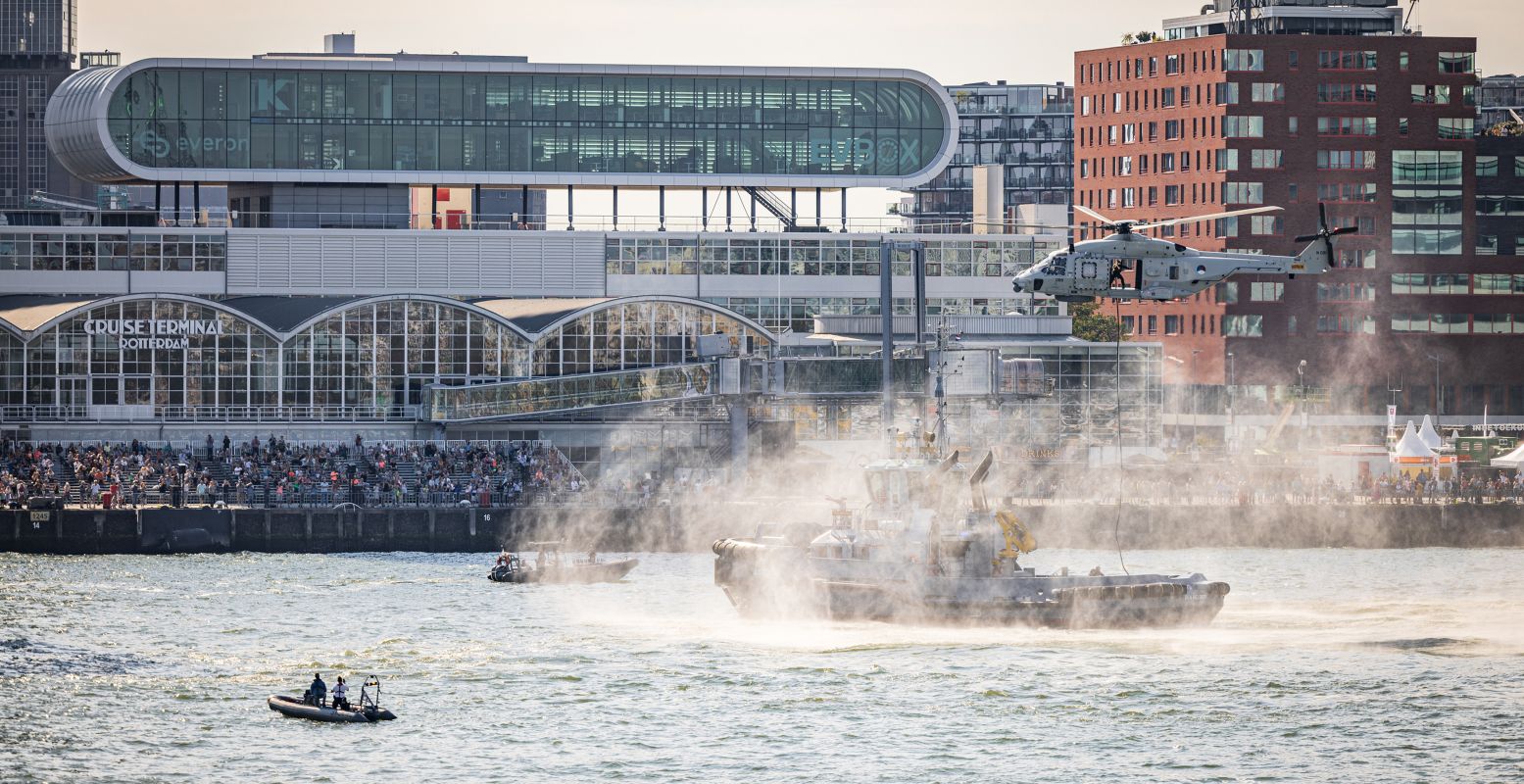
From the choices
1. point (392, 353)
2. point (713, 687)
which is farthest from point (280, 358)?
point (713, 687)

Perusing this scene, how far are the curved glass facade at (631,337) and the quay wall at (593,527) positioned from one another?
16.7 metres

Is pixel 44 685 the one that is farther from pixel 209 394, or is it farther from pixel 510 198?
pixel 510 198

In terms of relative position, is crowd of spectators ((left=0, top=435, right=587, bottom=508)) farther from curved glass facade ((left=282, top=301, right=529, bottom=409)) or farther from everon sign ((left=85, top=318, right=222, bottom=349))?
everon sign ((left=85, top=318, right=222, bottom=349))

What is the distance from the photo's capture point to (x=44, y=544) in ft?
372

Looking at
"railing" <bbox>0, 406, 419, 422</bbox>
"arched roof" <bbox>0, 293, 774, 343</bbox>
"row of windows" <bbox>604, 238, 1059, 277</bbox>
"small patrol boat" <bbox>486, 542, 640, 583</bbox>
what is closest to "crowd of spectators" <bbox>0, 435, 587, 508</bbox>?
"railing" <bbox>0, 406, 419, 422</bbox>

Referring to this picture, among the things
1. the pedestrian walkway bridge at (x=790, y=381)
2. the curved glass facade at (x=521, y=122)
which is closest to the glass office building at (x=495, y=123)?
the curved glass facade at (x=521, y=122)

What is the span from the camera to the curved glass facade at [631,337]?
434 feet

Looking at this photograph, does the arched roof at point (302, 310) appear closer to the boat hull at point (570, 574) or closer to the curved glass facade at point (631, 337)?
the curved glass facade at point (631, 337)

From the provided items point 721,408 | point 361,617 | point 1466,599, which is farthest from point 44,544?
point 1466,599

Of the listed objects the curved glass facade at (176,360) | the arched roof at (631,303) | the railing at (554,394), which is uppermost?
the arched roof at (631,303)

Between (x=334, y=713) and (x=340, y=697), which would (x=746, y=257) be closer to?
(x=334, y=713)

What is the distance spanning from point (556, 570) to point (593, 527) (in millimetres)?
13187

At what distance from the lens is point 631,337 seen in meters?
134

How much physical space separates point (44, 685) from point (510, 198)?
80.5 meters
